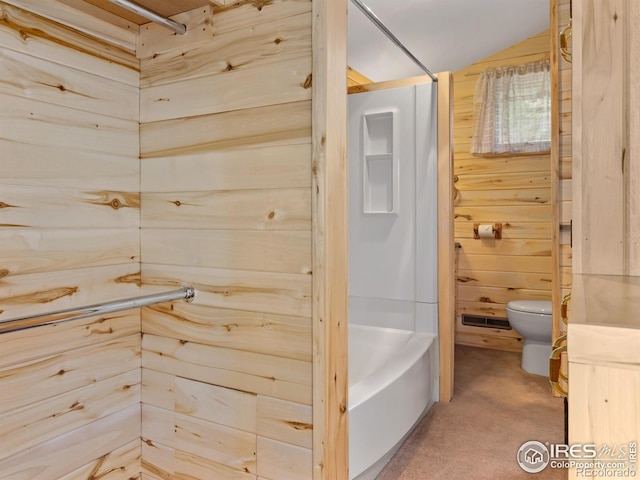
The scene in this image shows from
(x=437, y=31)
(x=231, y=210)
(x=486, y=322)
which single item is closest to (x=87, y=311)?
(x=231, y=210)

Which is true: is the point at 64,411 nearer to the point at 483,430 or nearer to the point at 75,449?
the point at 75,449

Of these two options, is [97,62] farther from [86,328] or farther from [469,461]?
[469,461]

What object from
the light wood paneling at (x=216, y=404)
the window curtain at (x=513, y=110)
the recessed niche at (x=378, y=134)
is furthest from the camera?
the window curtain at (x=513, y=110)

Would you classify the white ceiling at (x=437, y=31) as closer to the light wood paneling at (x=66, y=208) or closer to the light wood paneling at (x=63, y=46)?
the light wood paneling at (x=63, y=46)

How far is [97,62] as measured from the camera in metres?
1.44

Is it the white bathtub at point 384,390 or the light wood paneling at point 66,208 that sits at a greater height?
the light wood paneling at point 66,208

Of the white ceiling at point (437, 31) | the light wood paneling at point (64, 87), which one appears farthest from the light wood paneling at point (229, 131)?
the white ceiling at point (437, 31)

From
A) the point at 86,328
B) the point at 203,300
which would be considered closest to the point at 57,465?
the point at 86,328

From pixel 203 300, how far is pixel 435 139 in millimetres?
1857

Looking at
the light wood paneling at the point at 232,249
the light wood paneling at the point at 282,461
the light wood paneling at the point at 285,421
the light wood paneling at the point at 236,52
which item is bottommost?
the light wood paneling at the point at 282,461

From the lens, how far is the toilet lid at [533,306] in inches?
126

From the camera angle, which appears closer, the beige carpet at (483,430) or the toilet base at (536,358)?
the beige carpet at (483,430)

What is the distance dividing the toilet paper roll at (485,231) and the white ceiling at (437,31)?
1.34 meters

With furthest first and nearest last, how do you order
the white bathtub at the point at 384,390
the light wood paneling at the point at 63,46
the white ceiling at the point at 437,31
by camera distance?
1. the white ceiling at the point at 437,31
2. the white bathtub at the point at 384,390
3. the light wood paneling at the point at 63,46
